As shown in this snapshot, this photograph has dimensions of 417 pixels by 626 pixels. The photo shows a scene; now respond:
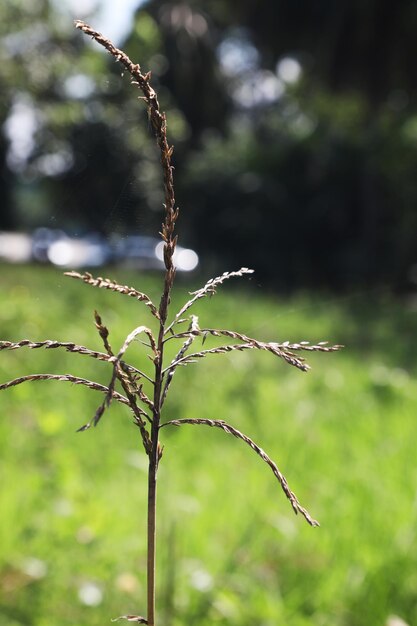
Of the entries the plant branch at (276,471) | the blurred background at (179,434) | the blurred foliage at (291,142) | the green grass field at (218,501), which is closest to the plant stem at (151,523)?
the plant branch at (276,471)

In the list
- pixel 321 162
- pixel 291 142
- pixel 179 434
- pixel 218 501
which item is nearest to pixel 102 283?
pixel 218 501

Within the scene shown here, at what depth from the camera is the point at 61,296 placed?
661cm

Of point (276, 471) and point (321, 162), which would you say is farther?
point (321, 162)

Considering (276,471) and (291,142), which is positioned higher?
(291,142)

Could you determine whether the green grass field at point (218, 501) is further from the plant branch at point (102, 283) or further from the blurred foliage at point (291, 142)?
the blurred foliage at point (291, 142)

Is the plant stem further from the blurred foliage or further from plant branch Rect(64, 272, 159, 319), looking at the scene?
the blurred foliage

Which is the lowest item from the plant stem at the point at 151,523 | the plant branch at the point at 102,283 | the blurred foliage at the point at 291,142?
the plant stem at the point at 151,523

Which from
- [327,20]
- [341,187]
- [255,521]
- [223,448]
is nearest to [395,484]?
[255,521]

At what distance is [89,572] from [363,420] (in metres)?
1.97

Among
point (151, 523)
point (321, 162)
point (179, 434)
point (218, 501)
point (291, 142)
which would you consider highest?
point (291, 142)

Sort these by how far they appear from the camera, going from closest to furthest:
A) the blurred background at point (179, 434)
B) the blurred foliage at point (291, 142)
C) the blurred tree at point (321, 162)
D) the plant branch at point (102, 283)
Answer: the plant branch at point (102, 283), the blurred background at point (179, 434), the blurred foliage at point (291, 142), the blurred tree at point (321, 162)

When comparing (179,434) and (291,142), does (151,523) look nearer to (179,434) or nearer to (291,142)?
(179,434)

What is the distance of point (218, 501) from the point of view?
303 centimetres

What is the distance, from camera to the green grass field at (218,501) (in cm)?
234
